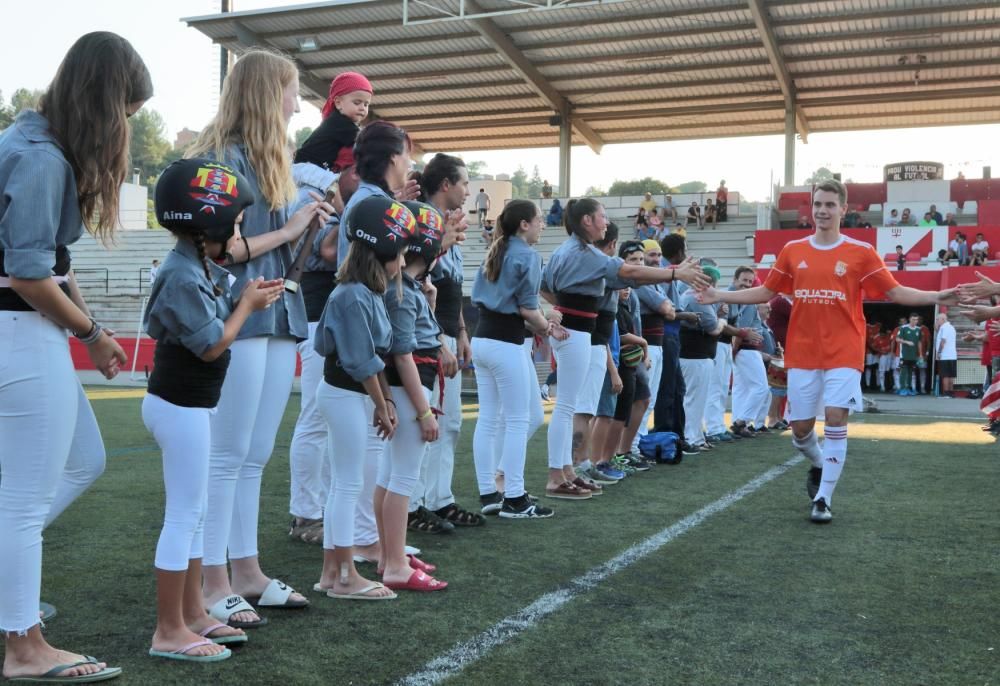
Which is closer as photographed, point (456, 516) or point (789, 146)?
point (456, 516)

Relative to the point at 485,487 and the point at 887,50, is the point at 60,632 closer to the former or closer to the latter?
the point at 485,487

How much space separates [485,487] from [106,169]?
371cm

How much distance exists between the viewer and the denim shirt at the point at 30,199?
2.77 m

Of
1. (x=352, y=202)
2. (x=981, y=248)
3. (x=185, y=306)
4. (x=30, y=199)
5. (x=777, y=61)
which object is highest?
(x=777, y=61)

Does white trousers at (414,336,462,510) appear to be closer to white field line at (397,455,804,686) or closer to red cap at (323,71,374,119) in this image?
white field line at (397,455,804,686)

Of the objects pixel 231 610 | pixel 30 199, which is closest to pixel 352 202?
pixel 30 199

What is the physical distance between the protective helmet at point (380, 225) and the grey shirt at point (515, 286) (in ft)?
6.82

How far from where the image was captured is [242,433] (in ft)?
11.7

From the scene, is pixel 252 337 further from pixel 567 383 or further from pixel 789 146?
pixel 789 146

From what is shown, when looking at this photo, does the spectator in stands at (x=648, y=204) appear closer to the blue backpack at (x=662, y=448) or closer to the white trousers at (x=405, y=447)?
the blue backpack at (x=662, y=448)

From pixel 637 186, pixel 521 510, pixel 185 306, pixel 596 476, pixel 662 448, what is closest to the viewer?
pixel 185 306

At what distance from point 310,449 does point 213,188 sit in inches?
87.9

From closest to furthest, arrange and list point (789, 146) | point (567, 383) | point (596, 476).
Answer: point (567, 383)
point (596, 476)
point (789, 146)

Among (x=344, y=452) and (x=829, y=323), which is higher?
(x=829, y=323)
